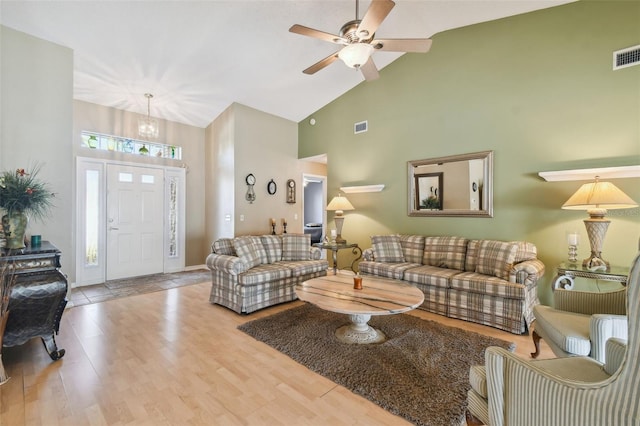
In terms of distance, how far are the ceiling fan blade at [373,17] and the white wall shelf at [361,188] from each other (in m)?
2.83

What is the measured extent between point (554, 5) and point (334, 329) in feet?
14.7

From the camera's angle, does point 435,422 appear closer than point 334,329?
Yes

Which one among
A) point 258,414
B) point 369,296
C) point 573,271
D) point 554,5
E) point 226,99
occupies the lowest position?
point 258,414

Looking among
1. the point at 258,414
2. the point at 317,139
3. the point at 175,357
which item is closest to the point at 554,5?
the point at 317,139

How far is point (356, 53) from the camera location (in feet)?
8.17

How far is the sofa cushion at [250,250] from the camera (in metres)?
3.70

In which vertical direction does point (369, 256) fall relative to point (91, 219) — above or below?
below

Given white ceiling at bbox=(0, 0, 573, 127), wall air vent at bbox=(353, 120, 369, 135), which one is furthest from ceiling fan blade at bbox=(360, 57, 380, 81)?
wall air vent at bbox=(353, 120, 369, 135)

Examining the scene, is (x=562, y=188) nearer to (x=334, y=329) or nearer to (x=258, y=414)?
(x=334, y=329)

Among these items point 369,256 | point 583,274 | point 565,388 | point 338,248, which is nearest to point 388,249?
point 369,256

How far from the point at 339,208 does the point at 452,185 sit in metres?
1.85

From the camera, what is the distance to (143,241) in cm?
542

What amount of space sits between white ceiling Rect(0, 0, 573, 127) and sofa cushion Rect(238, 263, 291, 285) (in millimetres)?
2932

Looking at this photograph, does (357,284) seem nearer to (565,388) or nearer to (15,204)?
(565,388)
